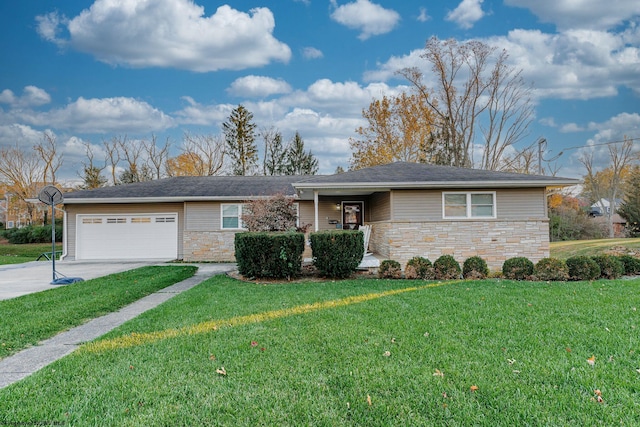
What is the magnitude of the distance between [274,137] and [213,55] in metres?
14.3

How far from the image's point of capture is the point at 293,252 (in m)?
9.01

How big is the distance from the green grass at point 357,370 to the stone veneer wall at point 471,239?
18.3 feet

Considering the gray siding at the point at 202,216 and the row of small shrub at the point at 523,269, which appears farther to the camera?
the gray siding at the point at 202,216

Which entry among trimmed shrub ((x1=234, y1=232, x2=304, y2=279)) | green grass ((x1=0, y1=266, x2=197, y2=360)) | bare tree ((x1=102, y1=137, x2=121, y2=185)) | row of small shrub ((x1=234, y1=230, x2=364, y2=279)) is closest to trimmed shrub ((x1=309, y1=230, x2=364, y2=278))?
row of small shrub ((x1=234, y1=230, x2=364, y2=279))

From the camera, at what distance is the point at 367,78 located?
77.6 ft

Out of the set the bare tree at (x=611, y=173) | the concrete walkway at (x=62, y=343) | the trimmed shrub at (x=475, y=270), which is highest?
the bare tree at (x=611, y=173)

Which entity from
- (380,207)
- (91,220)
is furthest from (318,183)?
(91,220)

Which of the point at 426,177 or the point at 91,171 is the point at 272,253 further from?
the point at 91,171

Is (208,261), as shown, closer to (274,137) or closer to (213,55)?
(213,55)

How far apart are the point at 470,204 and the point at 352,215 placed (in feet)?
16.1

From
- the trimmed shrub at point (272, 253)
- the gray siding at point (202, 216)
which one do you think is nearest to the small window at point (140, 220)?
the gray siding at point (202, 216)

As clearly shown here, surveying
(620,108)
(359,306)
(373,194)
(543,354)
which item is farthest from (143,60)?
(620,108)

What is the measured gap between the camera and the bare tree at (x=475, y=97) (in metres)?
24.5

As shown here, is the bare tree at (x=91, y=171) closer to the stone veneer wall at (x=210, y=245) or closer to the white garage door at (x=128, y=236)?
the white garage door at (x=128, y=236)
